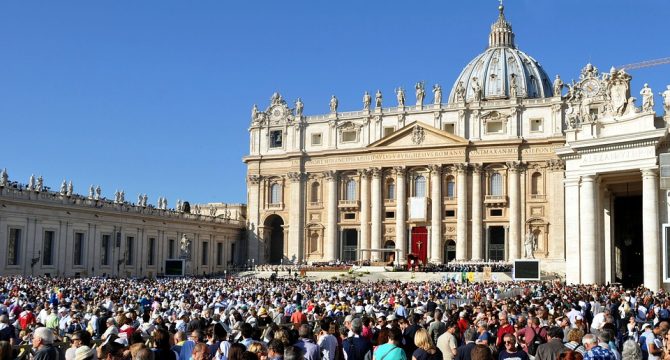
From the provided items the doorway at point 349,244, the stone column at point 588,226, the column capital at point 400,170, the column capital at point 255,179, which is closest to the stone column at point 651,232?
the stone column at point 588,226

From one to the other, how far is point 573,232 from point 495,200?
33946 mm

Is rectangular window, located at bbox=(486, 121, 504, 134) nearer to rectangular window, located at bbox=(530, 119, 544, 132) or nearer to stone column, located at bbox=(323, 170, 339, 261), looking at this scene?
rectangular window, located at bbox=(530, 119, 544, 132)

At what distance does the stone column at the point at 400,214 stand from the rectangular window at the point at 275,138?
14.2 metres

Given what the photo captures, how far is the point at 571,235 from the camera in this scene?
37562 millimetres

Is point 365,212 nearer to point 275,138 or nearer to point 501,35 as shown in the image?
point 275,138

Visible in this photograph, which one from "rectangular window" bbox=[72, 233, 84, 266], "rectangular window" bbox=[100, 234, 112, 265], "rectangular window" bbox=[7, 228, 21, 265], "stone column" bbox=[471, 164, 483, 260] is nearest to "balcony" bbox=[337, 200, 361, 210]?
"stone column" bbox=[471, 164, 483, 260]

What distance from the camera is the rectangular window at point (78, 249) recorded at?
59562 millimetres

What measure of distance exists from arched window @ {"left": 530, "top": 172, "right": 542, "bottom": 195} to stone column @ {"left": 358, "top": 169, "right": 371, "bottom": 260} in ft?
52.0

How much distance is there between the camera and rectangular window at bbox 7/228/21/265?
175 ft

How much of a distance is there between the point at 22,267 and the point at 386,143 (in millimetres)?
35800

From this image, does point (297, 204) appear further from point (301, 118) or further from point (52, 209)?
point (52, 209)

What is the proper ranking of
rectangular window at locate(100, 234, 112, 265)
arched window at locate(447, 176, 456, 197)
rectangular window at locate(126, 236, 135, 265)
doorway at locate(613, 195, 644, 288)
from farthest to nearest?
arched window at locate(447, 176, 456, 197) < rectangular window at locate(126, 236, 135, 265) < rectangular window at locate(100, 234, 112, 265) < doorway at locate(613, 195, 644, 288)

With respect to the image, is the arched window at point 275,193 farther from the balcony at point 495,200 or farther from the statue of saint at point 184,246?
the balcony at point 495,200

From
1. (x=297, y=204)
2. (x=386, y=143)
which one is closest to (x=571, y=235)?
(x=386, y=143)
